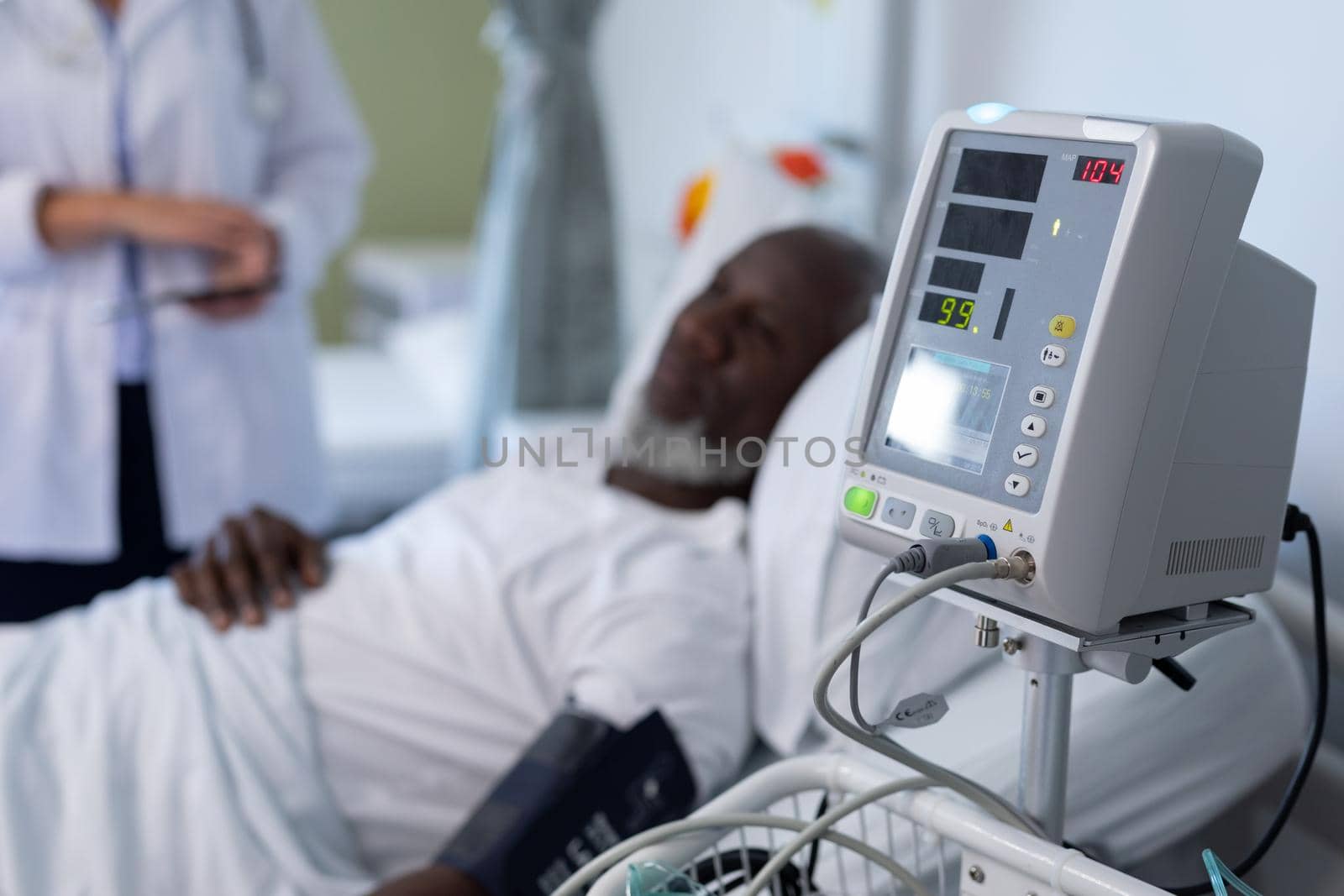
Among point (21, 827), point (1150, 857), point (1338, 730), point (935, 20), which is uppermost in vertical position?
point (935, 20)

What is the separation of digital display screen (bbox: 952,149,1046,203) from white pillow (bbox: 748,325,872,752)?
50 centimetres

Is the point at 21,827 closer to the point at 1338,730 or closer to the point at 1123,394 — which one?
the point at 1123,394

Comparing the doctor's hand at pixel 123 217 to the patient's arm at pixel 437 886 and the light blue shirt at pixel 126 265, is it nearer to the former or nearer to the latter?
the light blue shirt at pixel 126 265

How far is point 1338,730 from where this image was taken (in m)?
1.03

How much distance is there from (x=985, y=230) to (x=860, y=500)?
18cm

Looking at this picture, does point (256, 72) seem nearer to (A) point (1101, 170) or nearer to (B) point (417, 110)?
(A) point (1101, 170)

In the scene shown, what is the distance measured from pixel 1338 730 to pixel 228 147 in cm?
163

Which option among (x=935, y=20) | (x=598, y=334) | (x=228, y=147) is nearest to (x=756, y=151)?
(x=935, y=20)

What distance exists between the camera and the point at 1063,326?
0.64 m

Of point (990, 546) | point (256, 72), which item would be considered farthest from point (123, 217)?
point (990, 546)

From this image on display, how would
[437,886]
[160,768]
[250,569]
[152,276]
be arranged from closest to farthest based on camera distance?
1. [437,886]
2. [160,768]
3. [250,569]
4. [152,276]

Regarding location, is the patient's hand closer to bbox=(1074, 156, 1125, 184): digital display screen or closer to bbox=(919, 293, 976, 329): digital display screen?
bbox=(919, 293, 976, 329): digital display screen

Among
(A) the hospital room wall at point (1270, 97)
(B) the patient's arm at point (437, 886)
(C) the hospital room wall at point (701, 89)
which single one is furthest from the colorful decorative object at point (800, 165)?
(B) the patient's arm at point (437, 886)

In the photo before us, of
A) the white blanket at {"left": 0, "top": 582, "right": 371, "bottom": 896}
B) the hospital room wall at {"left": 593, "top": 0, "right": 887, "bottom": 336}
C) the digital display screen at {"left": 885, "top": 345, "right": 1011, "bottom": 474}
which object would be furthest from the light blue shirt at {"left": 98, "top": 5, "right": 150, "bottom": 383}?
the digital display screen at {"left": 885, "top": 345, "right": 1011, "bottom": 474}
